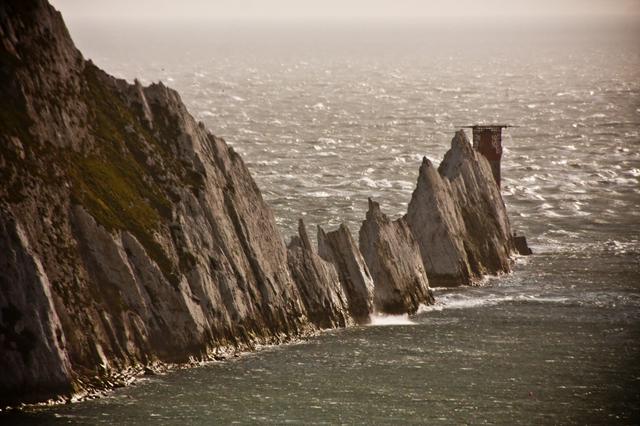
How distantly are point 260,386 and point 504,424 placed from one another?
15053 millimetres

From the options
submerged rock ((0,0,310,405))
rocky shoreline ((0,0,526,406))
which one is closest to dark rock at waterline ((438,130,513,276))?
rocky shoreline ((0,0,526,406))

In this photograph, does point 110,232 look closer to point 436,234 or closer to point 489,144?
point 436,234

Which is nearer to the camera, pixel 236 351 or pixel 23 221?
pixel 23 221

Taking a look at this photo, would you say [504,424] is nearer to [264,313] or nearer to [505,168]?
[264,313]

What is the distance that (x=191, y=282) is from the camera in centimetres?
9919

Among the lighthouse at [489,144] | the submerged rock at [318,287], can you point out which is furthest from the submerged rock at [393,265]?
the lighthouse at [489,144]

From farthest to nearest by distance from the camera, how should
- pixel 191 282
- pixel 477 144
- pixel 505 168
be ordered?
pixel 505 168, pixel 477 144, pixel 191 282

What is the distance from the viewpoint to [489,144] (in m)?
142

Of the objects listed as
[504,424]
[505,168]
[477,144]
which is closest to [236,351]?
[504,424]

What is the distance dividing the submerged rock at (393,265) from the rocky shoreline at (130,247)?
12cm

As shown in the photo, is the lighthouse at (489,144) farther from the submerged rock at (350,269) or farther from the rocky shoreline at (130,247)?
the submerged rock at (350,269)

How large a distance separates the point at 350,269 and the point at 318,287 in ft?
13.5

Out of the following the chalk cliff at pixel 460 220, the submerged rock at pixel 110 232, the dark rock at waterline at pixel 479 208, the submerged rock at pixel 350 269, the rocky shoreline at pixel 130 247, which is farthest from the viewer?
the dark rock at waterline at pixel 479 208

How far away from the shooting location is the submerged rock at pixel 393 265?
11344 cm
